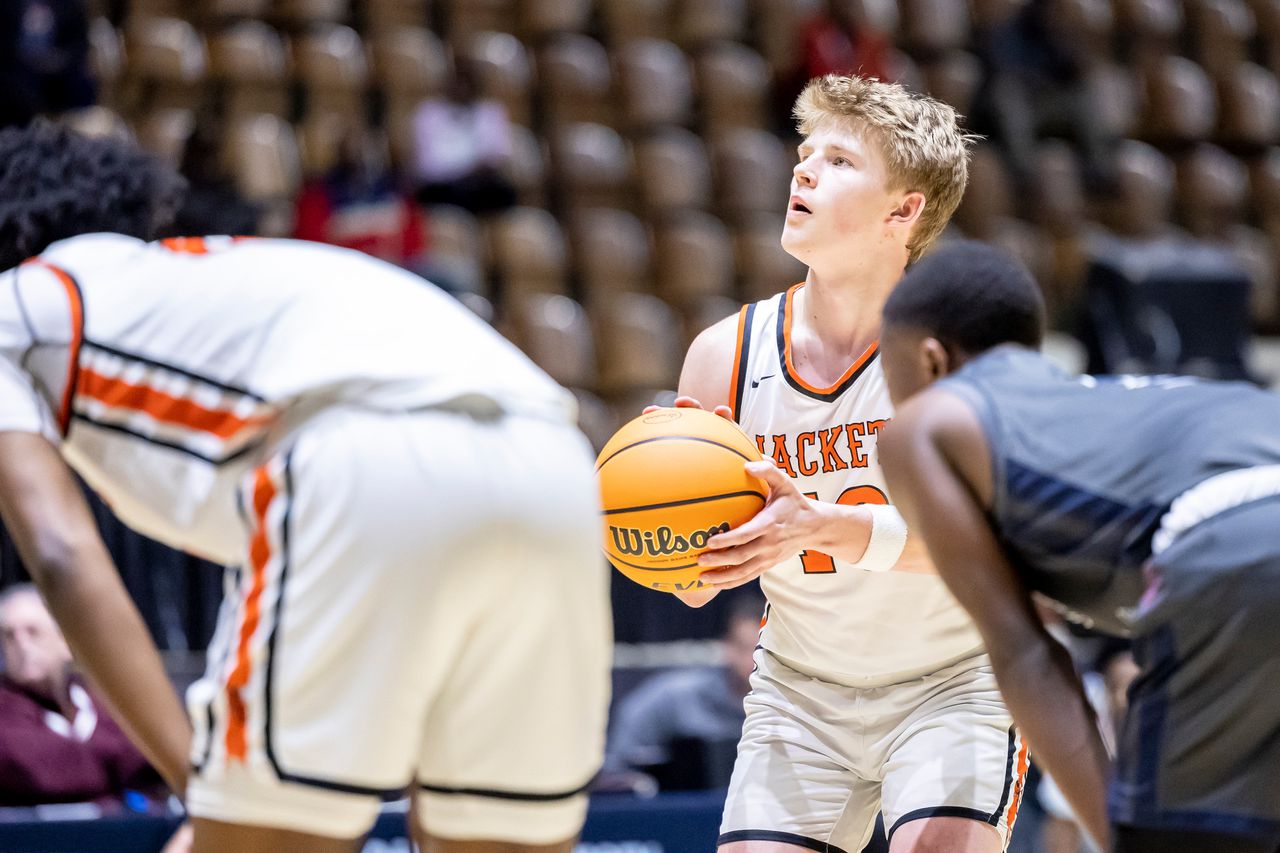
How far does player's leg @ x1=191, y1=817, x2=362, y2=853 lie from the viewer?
2.09m

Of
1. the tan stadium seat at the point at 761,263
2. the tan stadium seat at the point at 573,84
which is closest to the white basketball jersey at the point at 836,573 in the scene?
the tan stadium seat at the point at 761,263

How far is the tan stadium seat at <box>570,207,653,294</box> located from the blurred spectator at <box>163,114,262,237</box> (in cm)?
230

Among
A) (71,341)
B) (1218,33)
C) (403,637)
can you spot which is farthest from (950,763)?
(1218,33)

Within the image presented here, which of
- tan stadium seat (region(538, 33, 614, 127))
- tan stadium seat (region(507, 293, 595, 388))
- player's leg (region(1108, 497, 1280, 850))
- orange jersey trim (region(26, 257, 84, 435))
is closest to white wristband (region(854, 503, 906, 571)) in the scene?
player's leg (region(1108, 497, 1280, 850))

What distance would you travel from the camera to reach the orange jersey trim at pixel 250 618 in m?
2.11

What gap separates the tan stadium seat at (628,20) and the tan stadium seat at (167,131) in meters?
3.11

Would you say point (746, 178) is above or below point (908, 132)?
below

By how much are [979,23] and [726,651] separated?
664 centimetres

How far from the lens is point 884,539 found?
3363 mm

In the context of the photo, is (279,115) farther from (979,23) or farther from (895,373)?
(895,373)

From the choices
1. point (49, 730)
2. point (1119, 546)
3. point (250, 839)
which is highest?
point (1119, 546)

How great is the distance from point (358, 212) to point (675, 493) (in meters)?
6.04

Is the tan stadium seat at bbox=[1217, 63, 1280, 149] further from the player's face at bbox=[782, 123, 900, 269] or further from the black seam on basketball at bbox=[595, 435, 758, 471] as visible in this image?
the black seam on basketball at bbox=[595, 435, 758, 471]

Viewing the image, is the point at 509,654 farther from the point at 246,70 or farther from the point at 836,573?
the point at 246,70
